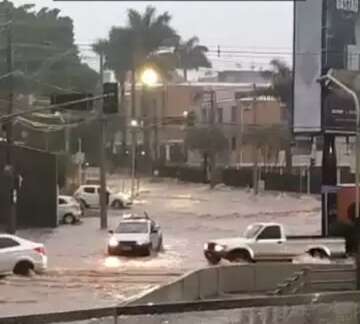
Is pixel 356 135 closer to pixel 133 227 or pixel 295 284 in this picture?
pixel 295 284

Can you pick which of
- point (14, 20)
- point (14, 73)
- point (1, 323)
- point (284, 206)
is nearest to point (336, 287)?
point (1, 323)

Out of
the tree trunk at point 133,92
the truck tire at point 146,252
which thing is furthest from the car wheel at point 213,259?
the tree trunk at point 133,92

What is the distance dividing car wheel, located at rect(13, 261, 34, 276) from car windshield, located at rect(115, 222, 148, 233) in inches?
Result: 334

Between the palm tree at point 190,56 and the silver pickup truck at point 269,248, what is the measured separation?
4163 cm

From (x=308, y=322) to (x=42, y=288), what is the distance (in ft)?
42.3

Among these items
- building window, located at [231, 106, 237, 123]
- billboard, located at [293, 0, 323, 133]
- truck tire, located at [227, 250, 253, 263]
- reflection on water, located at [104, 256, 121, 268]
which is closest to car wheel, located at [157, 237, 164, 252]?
reflection on water, located at [104, 256, 121, 268]

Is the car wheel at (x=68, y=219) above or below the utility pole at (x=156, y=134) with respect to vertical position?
below

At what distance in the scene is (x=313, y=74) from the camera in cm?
4300

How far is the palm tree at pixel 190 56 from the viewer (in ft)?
247

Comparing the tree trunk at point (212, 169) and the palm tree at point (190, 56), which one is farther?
the palm tree at point (190, 56)

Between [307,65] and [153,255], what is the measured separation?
12.4m

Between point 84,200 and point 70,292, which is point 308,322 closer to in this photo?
point 70,292

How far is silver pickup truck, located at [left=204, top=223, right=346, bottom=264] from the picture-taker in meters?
31.3

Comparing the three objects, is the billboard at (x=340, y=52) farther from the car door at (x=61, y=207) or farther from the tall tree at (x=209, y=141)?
the tall tree at (x=209, y=141)
